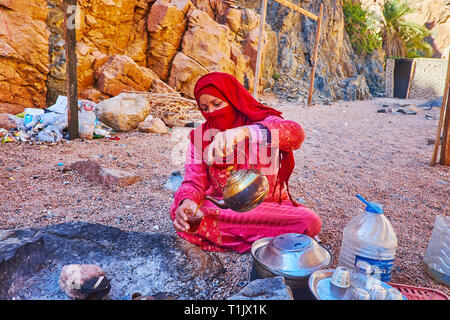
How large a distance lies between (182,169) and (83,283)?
2716 mm

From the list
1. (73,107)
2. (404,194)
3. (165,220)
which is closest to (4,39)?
(73,107)

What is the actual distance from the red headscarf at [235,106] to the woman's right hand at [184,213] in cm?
53

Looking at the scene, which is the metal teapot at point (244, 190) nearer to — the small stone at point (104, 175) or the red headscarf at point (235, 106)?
the red headscarf at point (235, 106)

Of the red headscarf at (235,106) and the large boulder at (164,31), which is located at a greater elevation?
the large boulder at (164,31)

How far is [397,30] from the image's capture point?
22.4m

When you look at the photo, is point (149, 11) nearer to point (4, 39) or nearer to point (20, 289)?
point (4, 39)

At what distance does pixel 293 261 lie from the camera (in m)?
1.32

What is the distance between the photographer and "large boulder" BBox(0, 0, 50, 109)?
19.9 ft

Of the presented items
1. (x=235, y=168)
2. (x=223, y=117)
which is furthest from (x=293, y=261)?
(x=223, y=117)

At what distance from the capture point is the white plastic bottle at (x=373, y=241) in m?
1.40

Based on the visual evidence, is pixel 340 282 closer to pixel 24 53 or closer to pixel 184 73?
pixel 24 53

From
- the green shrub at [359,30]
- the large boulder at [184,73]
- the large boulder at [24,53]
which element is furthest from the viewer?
the green shrub at [359,30]

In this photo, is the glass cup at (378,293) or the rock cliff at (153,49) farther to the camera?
the rock cliff at (153,49)

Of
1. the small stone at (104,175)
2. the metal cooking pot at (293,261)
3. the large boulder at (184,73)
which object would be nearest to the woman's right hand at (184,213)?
the metal cooking pot at (293,261)
